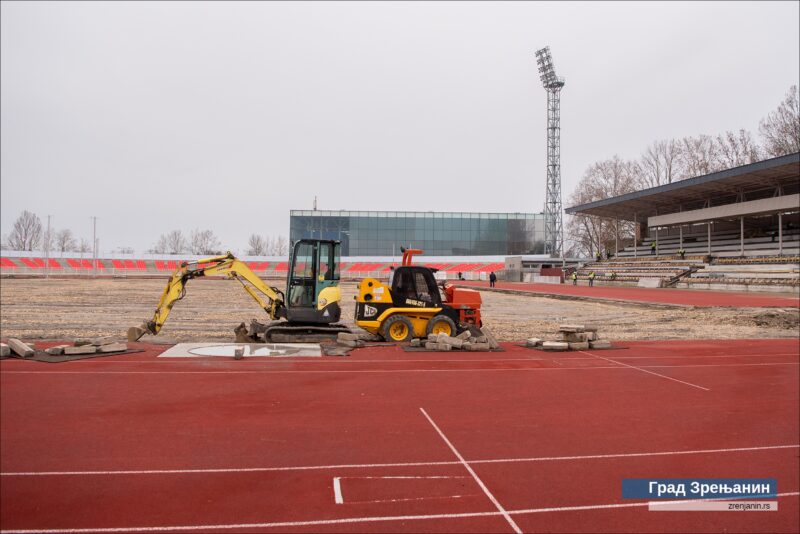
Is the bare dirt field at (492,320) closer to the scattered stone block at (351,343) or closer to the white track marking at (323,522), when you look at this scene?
the scattered stone block at (351,343)

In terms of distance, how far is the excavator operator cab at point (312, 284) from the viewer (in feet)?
41.3

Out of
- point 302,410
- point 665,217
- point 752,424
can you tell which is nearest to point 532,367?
point 752,424

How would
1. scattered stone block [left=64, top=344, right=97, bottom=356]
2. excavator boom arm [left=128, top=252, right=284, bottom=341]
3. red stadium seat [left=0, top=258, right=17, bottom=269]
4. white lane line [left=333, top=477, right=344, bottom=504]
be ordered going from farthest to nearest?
red stadium seat [left=0, top=258, right=17, bottom=269] < excavator boom arm [left=128, top=252, right=284, bottom=341] < scattered stone block [left=64, top=344, right=97, bottom=356] < white lane line [left=333, top=477, right=344, bottom=504]

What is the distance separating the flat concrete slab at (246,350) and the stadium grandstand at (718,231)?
132 feet

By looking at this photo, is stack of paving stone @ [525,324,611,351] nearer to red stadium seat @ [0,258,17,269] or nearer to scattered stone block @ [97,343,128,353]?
scattered stone block @ [97,343,128,353]

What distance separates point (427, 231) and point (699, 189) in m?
42.8

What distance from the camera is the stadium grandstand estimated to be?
4122 centimetres

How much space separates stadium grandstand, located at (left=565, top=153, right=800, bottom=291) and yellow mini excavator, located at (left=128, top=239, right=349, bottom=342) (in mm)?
39496

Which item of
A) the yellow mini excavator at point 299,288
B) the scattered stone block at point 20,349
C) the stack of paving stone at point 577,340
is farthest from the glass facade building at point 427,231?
the scattered stone block at point 20,349

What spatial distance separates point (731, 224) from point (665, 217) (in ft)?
23.0

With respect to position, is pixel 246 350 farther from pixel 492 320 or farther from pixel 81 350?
pixel 492 320

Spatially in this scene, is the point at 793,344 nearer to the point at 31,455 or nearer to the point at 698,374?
the point at 698,374

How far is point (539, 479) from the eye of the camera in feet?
16.0

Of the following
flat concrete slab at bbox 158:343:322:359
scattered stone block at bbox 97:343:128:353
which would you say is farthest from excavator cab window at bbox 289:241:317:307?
scattered stone block at bbox 97:343:128:353
